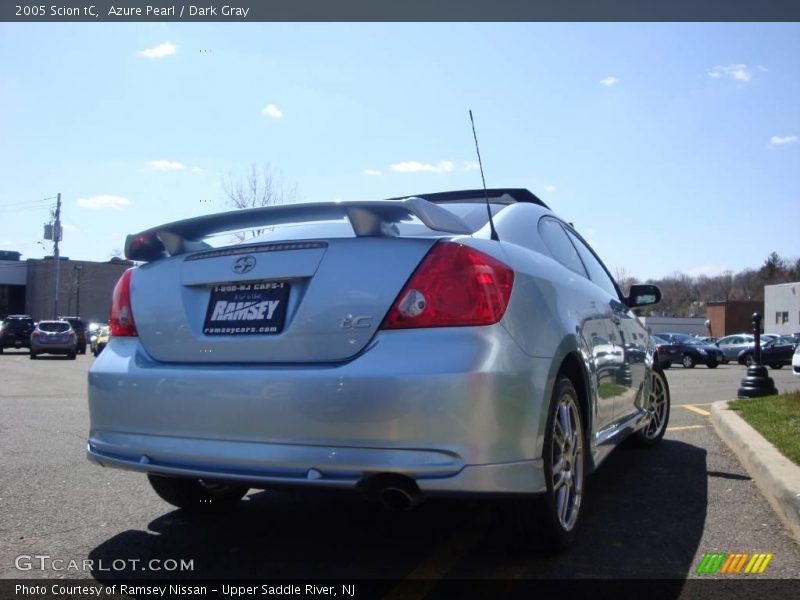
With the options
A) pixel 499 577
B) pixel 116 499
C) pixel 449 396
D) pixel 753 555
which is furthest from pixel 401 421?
pixel 116 499

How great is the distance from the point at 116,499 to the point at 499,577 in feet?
7.57

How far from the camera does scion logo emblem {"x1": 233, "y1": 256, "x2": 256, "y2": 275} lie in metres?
2.99

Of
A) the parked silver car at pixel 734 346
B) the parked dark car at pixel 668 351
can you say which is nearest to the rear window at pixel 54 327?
the parked dark car at pixel 668 351

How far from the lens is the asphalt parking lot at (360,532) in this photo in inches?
118

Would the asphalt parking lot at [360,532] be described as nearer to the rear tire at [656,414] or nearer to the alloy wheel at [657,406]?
the rear tire at [656,414]

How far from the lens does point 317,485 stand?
2.60m

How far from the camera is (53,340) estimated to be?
2895 cm

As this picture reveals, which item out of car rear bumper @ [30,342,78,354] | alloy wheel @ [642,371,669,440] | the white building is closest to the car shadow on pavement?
alloy wheel @ [642,371,669,440]

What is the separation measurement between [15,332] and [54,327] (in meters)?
6.49

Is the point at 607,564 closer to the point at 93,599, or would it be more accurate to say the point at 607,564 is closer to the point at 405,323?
the point at 405,323

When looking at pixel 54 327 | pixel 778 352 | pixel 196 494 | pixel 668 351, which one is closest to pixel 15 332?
pixel 54 327

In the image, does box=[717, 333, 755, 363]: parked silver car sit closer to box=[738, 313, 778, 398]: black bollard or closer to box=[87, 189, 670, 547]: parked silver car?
box=[738, 313, 778, 398]: black bollard

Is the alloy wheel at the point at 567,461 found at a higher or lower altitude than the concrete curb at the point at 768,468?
higher

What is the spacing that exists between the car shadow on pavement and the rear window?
92.8 feet
